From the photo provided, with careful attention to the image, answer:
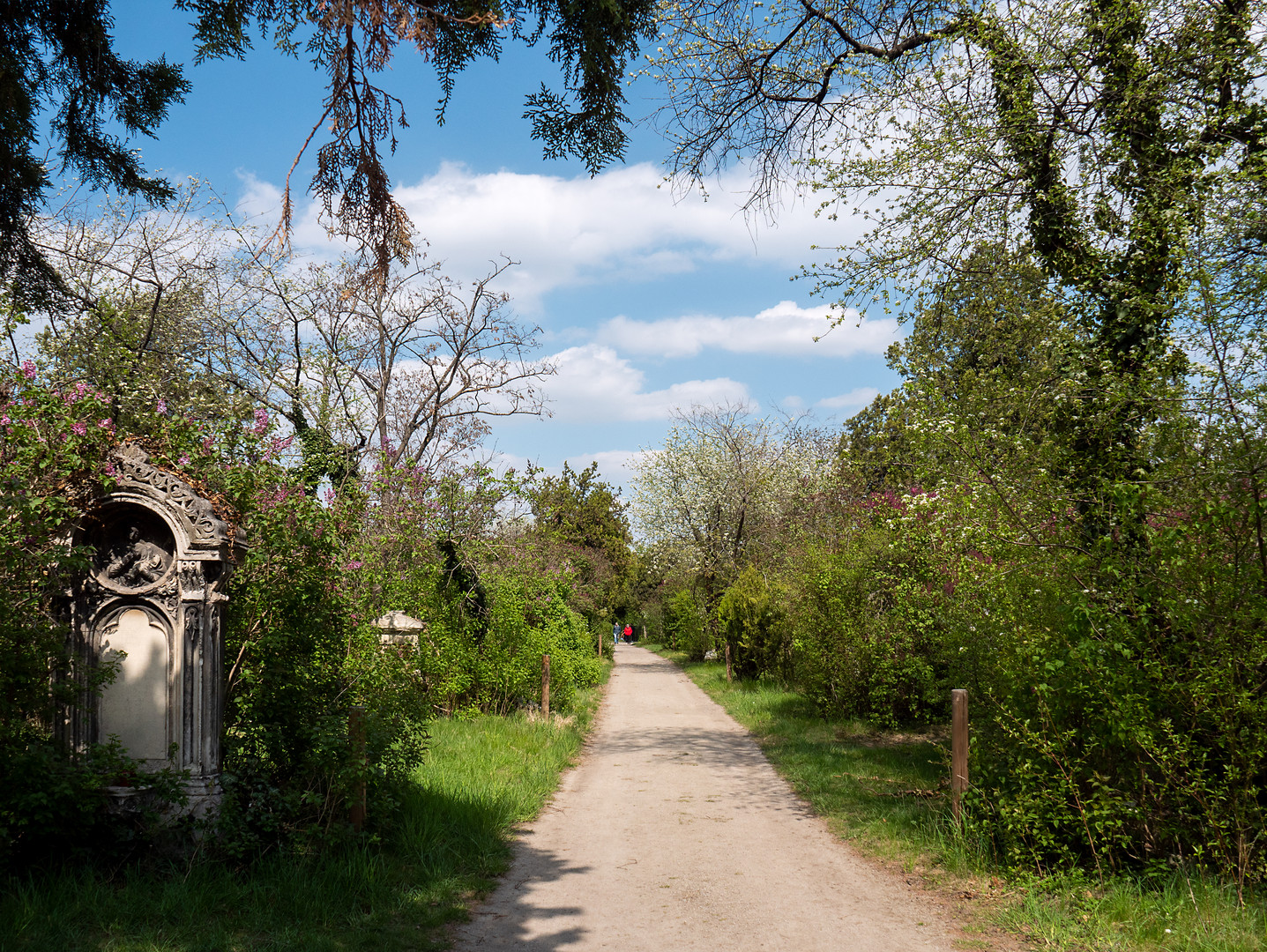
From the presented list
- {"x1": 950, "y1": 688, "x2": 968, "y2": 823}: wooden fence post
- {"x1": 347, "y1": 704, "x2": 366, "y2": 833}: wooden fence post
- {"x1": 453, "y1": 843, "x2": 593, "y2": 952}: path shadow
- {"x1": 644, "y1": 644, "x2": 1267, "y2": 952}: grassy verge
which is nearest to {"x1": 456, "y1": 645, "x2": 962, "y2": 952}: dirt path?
{"x1": 453, "y1": 843, "x2": 593, "y2": 952}: path shadow

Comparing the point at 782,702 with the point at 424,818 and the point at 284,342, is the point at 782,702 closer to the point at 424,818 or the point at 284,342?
the point at 424,818

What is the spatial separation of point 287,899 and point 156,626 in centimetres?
219

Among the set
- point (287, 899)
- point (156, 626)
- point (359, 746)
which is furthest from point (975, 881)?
point (156, 626)

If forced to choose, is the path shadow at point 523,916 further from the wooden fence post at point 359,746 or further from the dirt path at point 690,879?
the wooden fence post at point 359,746

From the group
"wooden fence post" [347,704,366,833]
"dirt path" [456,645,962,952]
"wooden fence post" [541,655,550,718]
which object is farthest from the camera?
"wooden fence post" [541,655,550,718]

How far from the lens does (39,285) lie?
16.5 feet

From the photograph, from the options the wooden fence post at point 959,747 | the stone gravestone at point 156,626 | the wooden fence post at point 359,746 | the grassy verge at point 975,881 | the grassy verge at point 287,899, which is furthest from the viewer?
the wooden fence post at point 959,747

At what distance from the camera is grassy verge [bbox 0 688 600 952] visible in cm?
471

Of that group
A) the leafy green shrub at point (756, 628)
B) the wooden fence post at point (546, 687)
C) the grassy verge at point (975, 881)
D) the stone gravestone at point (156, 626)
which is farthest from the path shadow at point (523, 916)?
the leafy green shrub at point (756, 628)

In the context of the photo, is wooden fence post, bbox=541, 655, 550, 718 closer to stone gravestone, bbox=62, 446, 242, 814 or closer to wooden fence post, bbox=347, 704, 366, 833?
wooden fence post, bbox=347, 704, 366, 833

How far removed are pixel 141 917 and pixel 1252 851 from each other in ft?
22.6

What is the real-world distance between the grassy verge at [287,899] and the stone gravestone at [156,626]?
0.74 meters

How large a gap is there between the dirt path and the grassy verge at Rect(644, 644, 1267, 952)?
1.13 feet

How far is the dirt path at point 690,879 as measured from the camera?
5.33 metres
